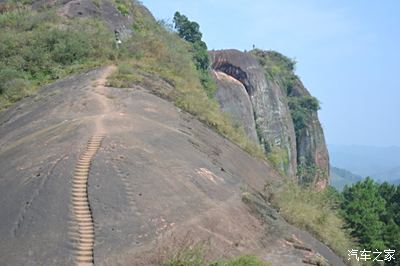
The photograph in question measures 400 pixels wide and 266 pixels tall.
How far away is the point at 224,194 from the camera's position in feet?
35.8

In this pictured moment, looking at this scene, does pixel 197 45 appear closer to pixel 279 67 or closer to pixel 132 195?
pixel 279 67

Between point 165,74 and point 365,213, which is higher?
point 165,74

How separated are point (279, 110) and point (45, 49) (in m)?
23.0

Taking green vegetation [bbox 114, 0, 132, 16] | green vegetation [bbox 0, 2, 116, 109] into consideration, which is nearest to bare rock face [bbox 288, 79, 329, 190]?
green vegetation [bbox 114, 0, 132, 16]

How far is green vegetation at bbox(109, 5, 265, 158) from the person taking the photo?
60.0 ft

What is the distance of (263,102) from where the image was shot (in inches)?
1647

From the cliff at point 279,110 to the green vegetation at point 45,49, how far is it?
40.5 ft

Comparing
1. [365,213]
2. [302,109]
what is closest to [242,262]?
[365,213]

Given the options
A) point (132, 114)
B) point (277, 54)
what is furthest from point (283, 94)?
point (132, 114)

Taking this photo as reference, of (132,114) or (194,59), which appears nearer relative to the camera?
(132,114)

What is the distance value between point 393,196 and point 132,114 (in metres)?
18.9

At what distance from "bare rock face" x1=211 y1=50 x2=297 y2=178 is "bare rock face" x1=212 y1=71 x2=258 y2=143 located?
3.80ft

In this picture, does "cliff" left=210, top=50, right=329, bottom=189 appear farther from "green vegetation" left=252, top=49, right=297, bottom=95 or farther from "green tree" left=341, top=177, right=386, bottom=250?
"green tree" left=341, top=177, right=386, bottom=250

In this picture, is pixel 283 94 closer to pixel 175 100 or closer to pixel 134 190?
pixel 175 100
